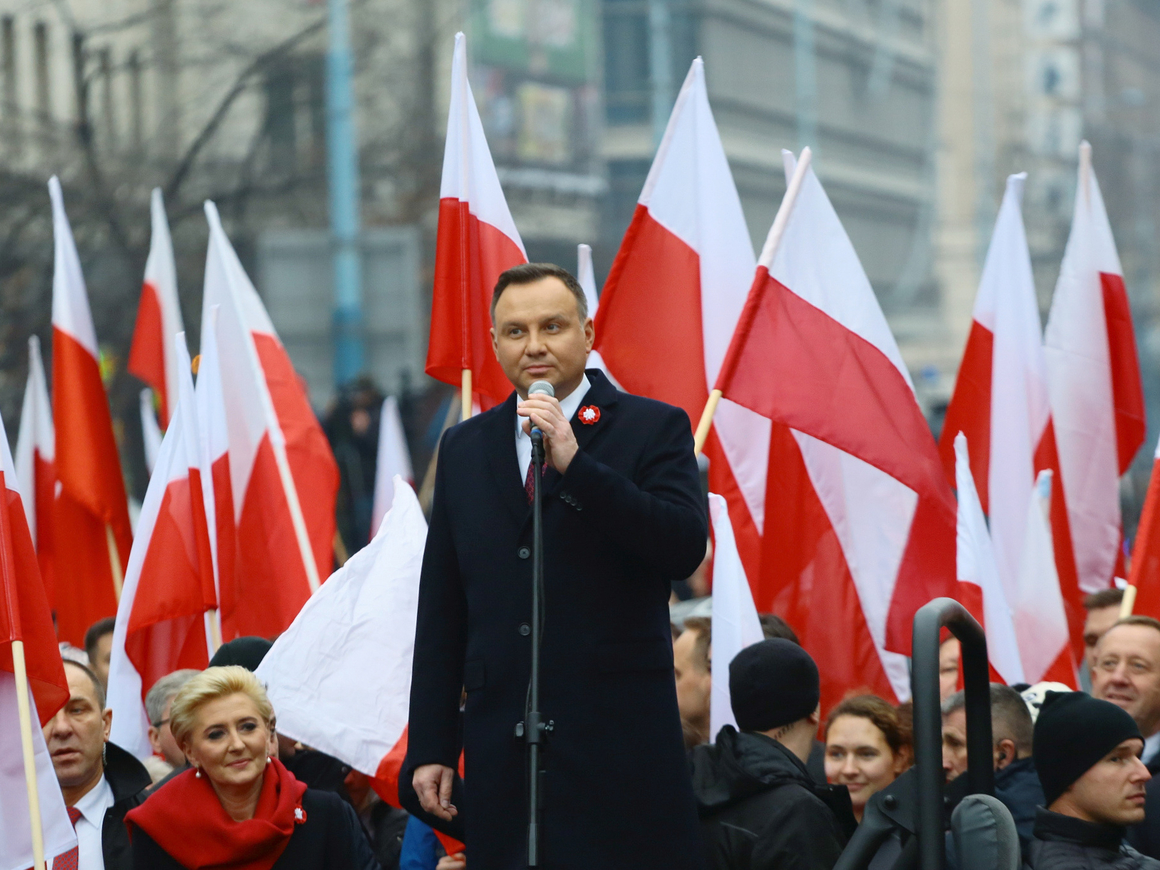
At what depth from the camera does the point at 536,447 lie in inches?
128

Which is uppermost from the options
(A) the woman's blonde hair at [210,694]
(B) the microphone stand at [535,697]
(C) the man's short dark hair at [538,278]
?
(C) the man's short dark hair at [538,278]

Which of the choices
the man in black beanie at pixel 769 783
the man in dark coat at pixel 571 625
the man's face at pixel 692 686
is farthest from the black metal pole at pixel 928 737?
the man's face at pixel 692 686

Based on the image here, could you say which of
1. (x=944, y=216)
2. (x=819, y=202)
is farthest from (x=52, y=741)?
(x=944, y=216)

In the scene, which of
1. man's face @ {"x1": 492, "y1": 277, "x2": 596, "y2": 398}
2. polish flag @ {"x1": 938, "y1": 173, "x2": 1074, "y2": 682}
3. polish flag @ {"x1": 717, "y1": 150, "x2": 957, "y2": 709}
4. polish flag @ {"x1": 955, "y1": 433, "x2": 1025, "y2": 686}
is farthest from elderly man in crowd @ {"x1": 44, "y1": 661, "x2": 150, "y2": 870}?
polish flag @ {"x1": 938, "y1": 173, "x2": 1074, "y2": 682}

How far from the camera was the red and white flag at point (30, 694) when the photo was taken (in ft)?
14.7

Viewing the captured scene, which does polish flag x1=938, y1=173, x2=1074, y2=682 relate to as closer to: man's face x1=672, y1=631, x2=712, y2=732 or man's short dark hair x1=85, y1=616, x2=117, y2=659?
man's face x1=672, y1=631, x2=712, y2=732

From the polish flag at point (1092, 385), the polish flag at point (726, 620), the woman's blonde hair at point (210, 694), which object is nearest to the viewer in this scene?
the woman's blonde hair at point (210, 694)

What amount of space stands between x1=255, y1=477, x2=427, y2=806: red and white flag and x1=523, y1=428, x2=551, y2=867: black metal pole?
5.47 ft

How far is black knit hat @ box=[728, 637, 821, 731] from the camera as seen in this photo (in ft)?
14.1

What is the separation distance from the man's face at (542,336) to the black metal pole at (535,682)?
0.62ft

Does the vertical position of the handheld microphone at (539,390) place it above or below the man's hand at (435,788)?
above

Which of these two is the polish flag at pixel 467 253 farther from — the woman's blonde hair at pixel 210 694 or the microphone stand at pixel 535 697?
the microphone stand at pixel 535 697

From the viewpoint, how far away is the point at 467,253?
225 inches

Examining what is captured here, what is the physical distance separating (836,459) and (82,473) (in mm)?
2800
